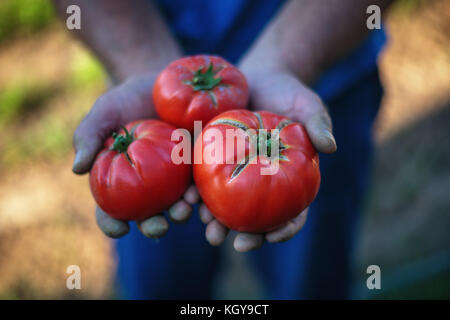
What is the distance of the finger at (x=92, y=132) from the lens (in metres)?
1.87

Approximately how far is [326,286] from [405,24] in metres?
4.10

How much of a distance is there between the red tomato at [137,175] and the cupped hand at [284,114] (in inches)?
8.5

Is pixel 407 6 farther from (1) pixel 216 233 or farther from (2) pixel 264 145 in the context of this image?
(1) pixel 216 233

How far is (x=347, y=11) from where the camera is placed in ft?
7.37

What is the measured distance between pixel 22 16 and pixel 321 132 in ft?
16.7

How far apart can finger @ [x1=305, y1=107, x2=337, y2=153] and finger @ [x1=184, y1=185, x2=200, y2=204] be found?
0.61 m

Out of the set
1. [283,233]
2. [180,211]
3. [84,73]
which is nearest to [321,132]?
[283,233]

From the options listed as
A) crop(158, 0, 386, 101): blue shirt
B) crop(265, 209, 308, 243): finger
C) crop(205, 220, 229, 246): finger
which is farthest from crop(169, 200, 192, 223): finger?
crop(158, 0, 386, 101): blue shirt

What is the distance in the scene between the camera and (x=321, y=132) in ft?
5.75

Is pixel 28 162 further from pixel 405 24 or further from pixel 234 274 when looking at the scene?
pixel 405 24

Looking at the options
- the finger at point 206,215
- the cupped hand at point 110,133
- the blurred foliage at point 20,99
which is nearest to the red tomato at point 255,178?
the finger at point 206,215

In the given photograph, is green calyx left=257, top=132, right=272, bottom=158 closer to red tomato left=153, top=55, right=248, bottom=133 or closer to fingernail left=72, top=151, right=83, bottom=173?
red tomato left=153, top=55, right=248, bottom=133

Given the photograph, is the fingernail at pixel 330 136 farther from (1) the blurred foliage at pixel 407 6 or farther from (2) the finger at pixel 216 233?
(1) the blurred foliage at pixel 407 6

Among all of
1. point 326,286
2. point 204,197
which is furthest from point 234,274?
point 204,197
